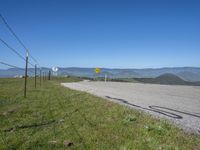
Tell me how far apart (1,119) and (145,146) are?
510 cm

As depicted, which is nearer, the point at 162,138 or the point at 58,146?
the point at 58,146

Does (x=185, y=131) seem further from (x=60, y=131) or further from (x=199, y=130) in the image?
(x=60, y=131)

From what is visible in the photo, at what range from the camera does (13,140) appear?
5.31 m

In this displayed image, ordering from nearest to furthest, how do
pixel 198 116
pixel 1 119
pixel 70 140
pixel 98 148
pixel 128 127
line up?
pixel 98 148 → pixel 70 140 → pixel 128 127 → pixel 1 119 → pixel 198 116

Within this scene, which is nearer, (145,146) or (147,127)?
(145,146)

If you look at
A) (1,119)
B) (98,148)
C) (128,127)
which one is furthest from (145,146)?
(1,119)

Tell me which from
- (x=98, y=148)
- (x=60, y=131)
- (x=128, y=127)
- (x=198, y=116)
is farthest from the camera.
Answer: (x=198, y=116)

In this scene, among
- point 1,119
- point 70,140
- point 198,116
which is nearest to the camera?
point 70,140

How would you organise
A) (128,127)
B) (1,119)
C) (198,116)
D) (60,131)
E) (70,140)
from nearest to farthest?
(70,140), (60,131), (128,127), (1,119), (198,116)

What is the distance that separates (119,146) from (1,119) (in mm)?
4649

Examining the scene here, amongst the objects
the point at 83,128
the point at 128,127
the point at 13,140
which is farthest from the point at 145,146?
the point at 13,140

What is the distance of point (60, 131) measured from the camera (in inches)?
239

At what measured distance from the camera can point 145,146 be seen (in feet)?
16.2

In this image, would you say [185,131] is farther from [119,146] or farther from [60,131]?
[60,131]
